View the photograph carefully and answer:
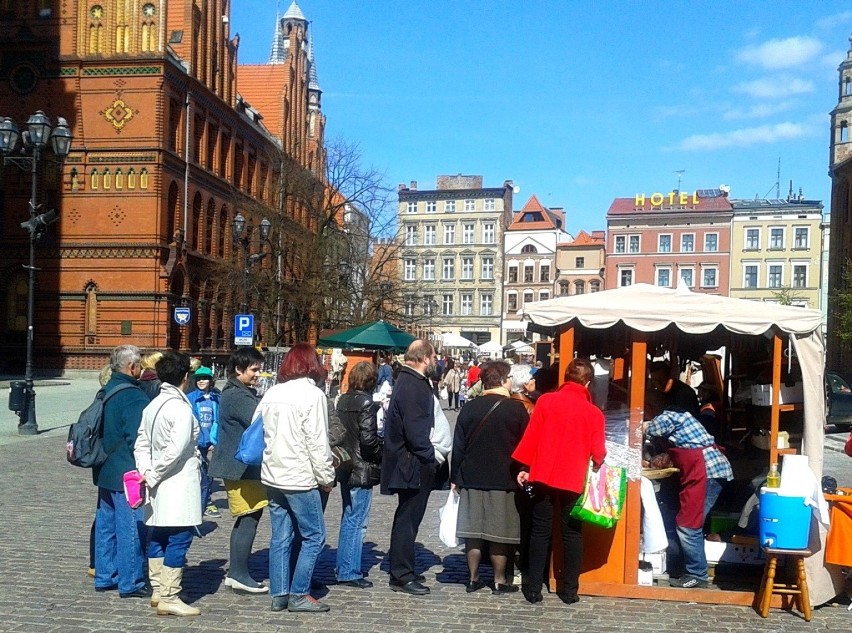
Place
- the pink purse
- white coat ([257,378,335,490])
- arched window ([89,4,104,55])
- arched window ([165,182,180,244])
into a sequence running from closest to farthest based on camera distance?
1. the pink purse
2. white coat ([257,378,335,490])
3. arched window ([89,4,104,55])
4. arched window ([165,182,180,244])

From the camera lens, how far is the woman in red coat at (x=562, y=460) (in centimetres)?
675

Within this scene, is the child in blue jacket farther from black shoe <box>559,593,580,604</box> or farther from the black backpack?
black shoe <box>559,593,580,604</box>

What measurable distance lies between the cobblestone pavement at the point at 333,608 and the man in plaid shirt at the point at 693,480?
1.29 ft

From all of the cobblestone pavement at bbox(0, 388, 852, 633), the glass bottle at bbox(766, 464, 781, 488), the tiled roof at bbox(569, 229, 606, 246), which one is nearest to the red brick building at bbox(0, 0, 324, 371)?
the cobblestone pavement at bbox(0, 388, 852, 633)

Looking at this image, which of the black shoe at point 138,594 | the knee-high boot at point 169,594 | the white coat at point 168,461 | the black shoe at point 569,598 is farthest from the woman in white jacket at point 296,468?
the black shoe at point 569,598

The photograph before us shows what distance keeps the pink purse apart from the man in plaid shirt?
13.0 ft

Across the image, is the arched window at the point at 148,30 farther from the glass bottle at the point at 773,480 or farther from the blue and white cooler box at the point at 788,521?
the blue and white cooler box at the point at 788,521

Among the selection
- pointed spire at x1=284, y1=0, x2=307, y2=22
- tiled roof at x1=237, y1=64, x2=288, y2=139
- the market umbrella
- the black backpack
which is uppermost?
pointed spire at x1=284, y1=0, x2=307, y2=22

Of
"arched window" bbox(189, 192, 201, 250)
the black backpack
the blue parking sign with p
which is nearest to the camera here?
the black backpack

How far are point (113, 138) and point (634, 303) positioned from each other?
36.6 m

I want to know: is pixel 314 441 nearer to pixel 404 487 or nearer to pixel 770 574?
pixel 404 487

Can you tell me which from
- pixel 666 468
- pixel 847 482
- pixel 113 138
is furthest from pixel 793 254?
pixel 666 468

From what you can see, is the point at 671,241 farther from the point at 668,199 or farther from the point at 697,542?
the point at 697,542

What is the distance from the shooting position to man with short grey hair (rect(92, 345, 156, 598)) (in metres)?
6.73
